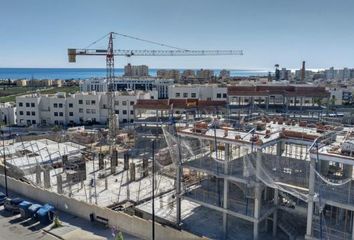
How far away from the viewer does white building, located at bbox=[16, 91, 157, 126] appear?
2717 inches

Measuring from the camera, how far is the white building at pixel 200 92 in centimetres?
7125

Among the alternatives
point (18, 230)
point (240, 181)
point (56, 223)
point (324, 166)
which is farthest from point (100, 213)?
point (324, 166)

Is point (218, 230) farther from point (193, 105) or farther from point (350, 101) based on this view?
point (350, 101)

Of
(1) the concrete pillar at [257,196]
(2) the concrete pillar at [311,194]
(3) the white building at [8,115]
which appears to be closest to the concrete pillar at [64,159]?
(1) the concrete pillar at [257,196]

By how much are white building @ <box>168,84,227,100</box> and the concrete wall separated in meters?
43.9

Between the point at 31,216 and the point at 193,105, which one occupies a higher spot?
the point at 193,105

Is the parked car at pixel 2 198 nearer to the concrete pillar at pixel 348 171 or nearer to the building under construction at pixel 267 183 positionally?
the building under construction at pixel 267 183

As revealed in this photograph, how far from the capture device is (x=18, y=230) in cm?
2450

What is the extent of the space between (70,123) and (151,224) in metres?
52.7

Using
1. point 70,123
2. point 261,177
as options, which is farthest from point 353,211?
point 70,123

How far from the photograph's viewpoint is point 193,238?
68.6 ft

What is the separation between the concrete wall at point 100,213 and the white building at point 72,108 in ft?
123

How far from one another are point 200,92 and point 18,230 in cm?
5112

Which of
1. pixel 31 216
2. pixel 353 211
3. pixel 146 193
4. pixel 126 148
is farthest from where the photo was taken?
pixel 126 148
